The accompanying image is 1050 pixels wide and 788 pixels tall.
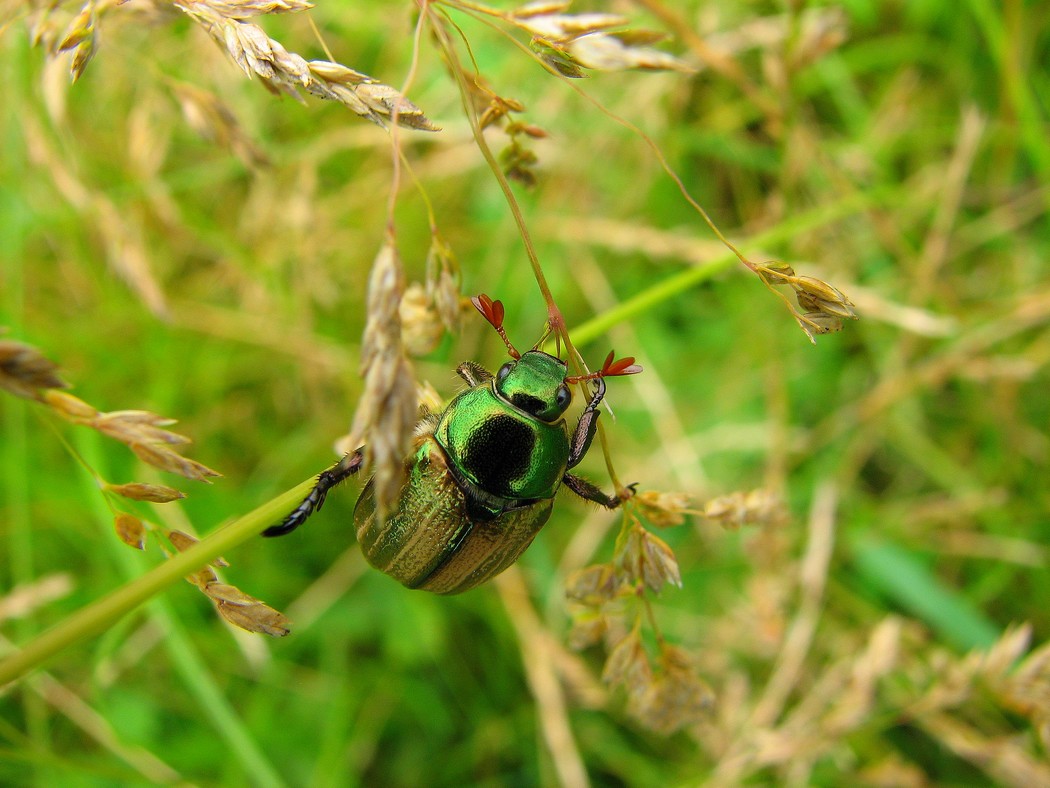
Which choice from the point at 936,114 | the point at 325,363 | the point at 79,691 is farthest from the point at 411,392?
the point at 936,114

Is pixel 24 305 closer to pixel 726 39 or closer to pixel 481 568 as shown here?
pixel 481 568

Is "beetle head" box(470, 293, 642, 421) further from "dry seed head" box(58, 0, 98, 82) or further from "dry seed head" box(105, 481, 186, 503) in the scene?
"dry seed head" box(58, 0, 98, 82)

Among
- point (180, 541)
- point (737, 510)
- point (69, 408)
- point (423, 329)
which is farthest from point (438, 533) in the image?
point (69, 408)

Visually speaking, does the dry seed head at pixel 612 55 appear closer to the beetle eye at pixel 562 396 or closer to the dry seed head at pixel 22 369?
the beetle eye at pixel 562 396

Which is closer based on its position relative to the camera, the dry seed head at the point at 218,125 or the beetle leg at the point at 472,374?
the beetle leg at the point at 472,374

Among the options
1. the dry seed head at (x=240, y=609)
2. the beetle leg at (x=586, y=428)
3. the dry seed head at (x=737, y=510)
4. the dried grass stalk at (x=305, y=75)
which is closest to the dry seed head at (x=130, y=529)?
the dry seed head at (x=240, y=609)

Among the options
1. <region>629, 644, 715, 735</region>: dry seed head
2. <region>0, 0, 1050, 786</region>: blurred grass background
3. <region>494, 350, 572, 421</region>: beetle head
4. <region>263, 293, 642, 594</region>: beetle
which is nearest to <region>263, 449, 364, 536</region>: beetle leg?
<region>263, 293, 642, 594</region>: beetle
